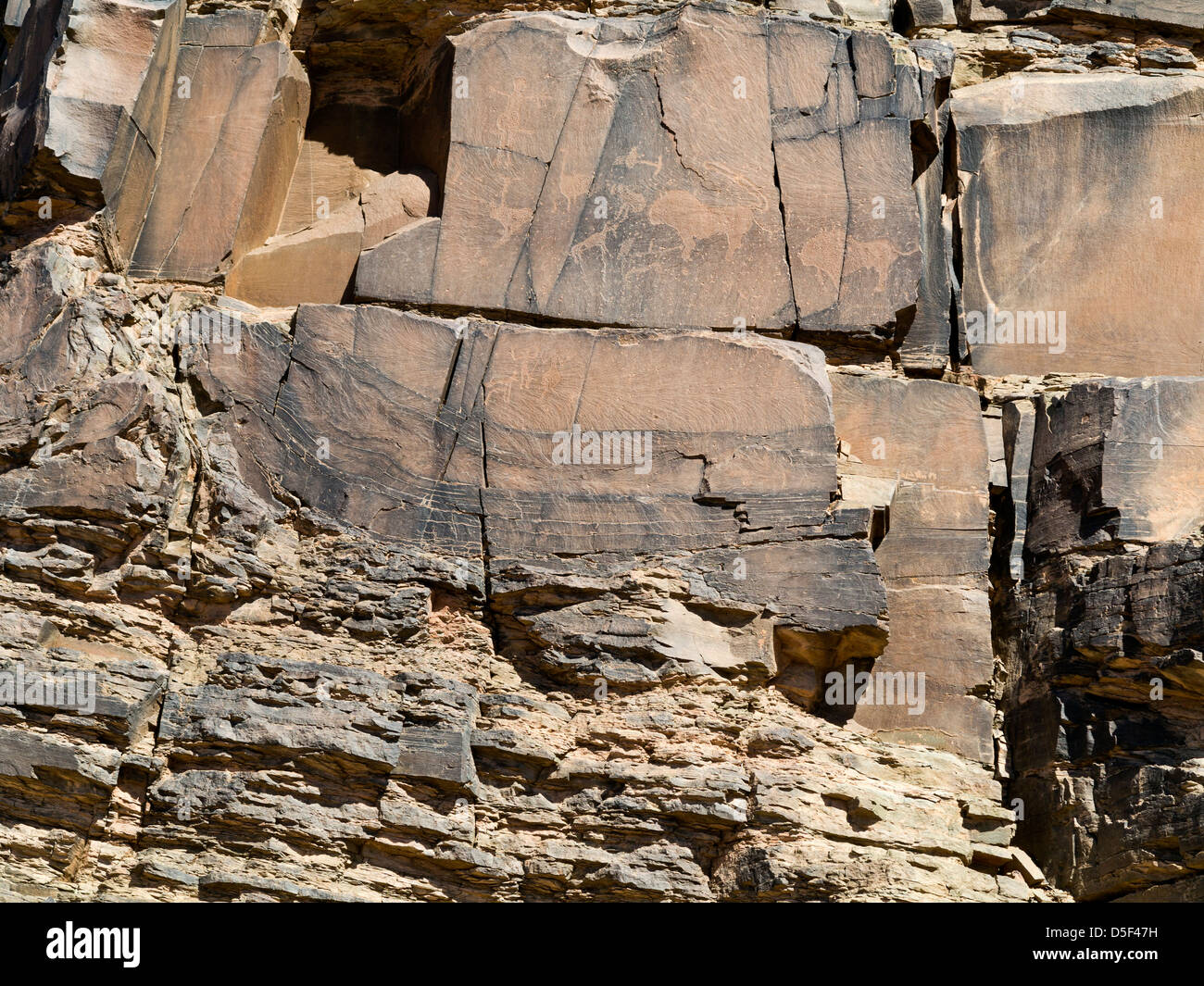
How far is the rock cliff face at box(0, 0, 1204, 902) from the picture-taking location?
984cm

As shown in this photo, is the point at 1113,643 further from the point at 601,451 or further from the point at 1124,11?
the point at 1124,11

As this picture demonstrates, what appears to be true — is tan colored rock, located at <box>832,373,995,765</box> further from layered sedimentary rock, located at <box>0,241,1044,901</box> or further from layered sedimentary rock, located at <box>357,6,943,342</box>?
layered sedimentary rock, located at <box>357,6,943,342</box>

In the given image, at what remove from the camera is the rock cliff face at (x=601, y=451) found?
9844mm

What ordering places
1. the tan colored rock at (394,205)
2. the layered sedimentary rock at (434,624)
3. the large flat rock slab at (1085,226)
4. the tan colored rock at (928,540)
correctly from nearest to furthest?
the layered sedimentary rock at (434,624), the tan colored rock at (928,540), the tan colored rock at (394,205), the large flat rock slab at (1085,226)

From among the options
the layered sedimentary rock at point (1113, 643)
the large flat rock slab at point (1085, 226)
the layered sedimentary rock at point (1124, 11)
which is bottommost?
the layered sedimentary rock at point (1113, 643)

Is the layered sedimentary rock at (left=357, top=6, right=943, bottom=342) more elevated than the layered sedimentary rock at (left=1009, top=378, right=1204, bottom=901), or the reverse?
the layered sedimentary rock at (left=357, top=6, right=943, bottom=342)

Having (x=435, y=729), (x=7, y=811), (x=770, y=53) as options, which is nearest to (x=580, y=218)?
(x=770, y=53)

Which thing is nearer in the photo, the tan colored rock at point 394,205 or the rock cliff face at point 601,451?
the rock cliff face at point 601,451

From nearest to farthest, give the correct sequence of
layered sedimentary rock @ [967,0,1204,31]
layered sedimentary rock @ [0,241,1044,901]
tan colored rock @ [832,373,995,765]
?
layered sedimentary rock @ [0,241,1044,901], tan colored rock @ [832,373,995,765], layered sedimentary rock @ [967,0,1204,31]

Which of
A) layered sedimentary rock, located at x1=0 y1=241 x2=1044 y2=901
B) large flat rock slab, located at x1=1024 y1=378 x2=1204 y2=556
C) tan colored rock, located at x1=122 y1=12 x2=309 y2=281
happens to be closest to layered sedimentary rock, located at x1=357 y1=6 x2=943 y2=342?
layered sedimentary rock, located at x1=0 y1=241 x2=1044 y2=901

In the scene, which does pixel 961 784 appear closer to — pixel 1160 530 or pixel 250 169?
pixel 1160 530

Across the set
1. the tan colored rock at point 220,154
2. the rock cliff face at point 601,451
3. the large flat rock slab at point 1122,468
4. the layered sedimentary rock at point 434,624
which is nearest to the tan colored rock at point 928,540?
the rock cliff face at point 601,451

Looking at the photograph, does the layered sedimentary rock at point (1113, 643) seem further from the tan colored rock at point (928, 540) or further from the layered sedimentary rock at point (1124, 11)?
the layered sedimentary rock at point (1124, 11)

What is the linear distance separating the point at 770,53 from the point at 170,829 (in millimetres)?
6552
